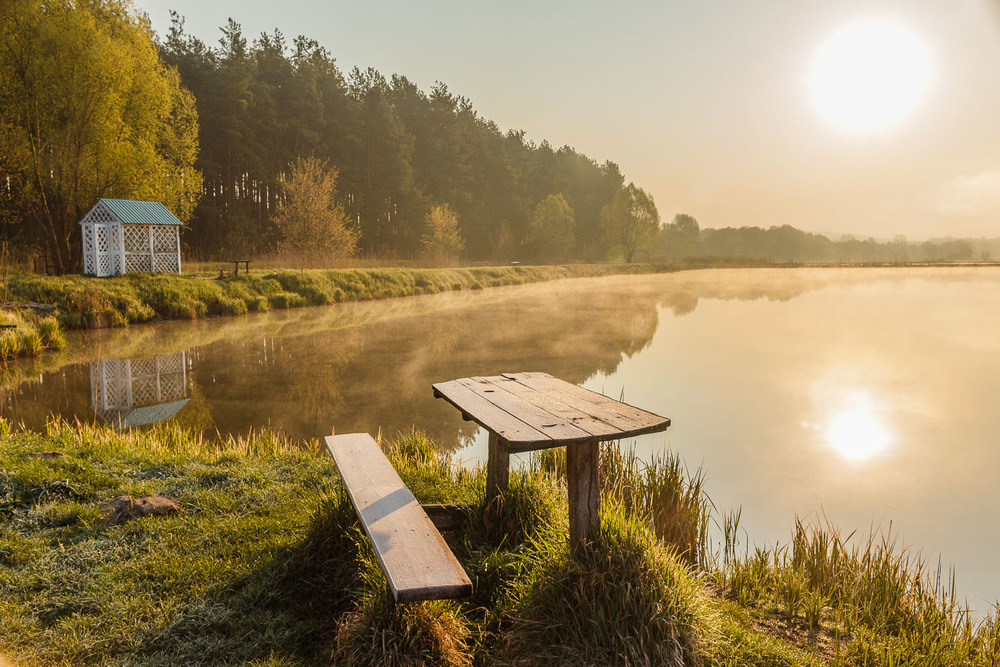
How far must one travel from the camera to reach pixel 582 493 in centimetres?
265

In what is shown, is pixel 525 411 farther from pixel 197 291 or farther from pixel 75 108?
pixel 75 108

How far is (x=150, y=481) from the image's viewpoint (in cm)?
450

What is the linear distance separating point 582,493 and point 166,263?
2201 cm

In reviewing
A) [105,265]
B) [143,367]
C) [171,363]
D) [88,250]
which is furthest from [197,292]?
[143,367]

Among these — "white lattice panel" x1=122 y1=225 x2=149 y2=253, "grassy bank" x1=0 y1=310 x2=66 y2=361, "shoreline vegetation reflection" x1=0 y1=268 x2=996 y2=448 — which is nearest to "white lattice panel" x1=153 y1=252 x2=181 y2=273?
"white lattice panel" x1=122 y1=225 x2=149 y2=253

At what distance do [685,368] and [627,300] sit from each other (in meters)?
15.0

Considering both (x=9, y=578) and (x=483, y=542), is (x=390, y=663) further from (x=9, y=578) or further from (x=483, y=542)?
A: (x=9, y=578)

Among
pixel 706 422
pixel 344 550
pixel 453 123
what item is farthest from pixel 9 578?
pixel 453 123

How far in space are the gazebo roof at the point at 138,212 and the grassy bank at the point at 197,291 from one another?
207 cm

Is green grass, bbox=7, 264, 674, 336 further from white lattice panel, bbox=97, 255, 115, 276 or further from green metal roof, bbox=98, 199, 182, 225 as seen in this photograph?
green metal roof, bbox=98, 199, 182, 225

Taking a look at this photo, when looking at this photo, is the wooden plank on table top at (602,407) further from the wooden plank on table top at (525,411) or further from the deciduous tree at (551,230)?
the deciduous tree at (551,230)

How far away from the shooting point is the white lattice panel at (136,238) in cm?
1947

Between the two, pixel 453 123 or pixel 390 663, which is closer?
pixel 390 663

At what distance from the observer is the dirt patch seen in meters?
3.87
